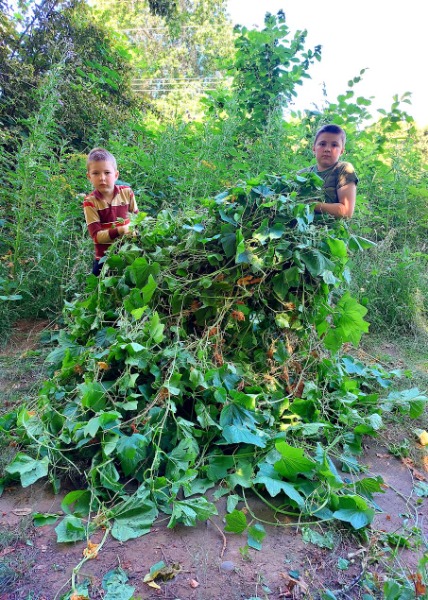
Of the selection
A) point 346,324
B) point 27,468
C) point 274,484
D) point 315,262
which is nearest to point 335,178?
point 315,262

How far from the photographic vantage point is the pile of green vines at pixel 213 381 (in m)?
1.84

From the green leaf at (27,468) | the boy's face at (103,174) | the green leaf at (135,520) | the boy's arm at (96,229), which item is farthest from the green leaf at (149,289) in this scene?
the boy's face at (103,174)

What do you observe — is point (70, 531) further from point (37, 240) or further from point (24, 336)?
point (37, 240)

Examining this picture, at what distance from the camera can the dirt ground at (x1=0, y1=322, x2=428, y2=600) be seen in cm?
144

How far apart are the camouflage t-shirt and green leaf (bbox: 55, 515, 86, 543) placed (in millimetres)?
2446

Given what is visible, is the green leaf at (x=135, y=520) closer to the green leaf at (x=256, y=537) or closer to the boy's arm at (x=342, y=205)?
the green leaf at (x=256, y=537)

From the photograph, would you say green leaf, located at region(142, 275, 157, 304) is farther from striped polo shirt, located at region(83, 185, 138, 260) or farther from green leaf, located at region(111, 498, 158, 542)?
green leaf, located at region(111, 498, 158, 542)

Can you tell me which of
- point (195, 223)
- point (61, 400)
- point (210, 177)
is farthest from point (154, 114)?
point (61, 400)

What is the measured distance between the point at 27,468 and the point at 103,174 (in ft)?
7.10

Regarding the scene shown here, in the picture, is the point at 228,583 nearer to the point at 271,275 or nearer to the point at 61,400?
the point at 61,400

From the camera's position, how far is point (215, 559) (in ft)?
5.16

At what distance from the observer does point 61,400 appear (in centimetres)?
233

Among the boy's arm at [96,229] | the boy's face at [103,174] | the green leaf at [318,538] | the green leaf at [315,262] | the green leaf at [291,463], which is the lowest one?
the green leaf at [318,538]

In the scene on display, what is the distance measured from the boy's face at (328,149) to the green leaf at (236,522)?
8.21 ft
